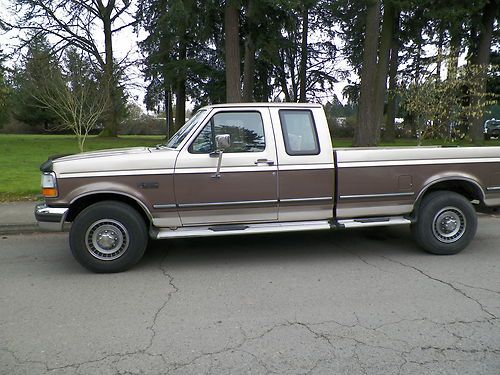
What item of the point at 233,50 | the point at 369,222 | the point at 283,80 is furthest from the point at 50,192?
the point at 283,80

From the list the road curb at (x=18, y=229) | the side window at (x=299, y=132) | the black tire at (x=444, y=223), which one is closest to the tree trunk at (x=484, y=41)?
the black tire at (x=444, y=223)

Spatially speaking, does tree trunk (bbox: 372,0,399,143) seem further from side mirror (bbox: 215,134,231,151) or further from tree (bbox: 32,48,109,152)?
side mirror (bbox: 215,134,231,151)

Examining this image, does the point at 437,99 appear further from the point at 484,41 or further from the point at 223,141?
the point at 484,41

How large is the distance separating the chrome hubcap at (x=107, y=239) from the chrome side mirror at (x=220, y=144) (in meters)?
1.33

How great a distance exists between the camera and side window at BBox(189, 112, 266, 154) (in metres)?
4.93

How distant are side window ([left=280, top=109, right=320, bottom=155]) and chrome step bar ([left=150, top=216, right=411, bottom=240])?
94 cm

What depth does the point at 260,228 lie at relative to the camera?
5.00 m

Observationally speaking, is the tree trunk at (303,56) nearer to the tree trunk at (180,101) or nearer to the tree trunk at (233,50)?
the tree trunk at (180,101)

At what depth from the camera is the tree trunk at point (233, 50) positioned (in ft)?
46.4

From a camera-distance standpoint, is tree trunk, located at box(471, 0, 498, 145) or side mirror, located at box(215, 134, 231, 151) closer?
side mirror, located at box(215, 134, 231, 151)

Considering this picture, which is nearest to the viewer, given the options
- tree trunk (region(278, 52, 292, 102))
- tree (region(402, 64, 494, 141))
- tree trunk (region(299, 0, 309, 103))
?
tree (region(402, 64, 494, 141))

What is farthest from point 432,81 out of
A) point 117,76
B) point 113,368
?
point 117,76

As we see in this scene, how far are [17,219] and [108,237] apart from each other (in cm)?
345

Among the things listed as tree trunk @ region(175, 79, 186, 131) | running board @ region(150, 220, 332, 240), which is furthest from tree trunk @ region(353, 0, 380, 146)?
tree trunk @ region(175, 79, 186, 131)
